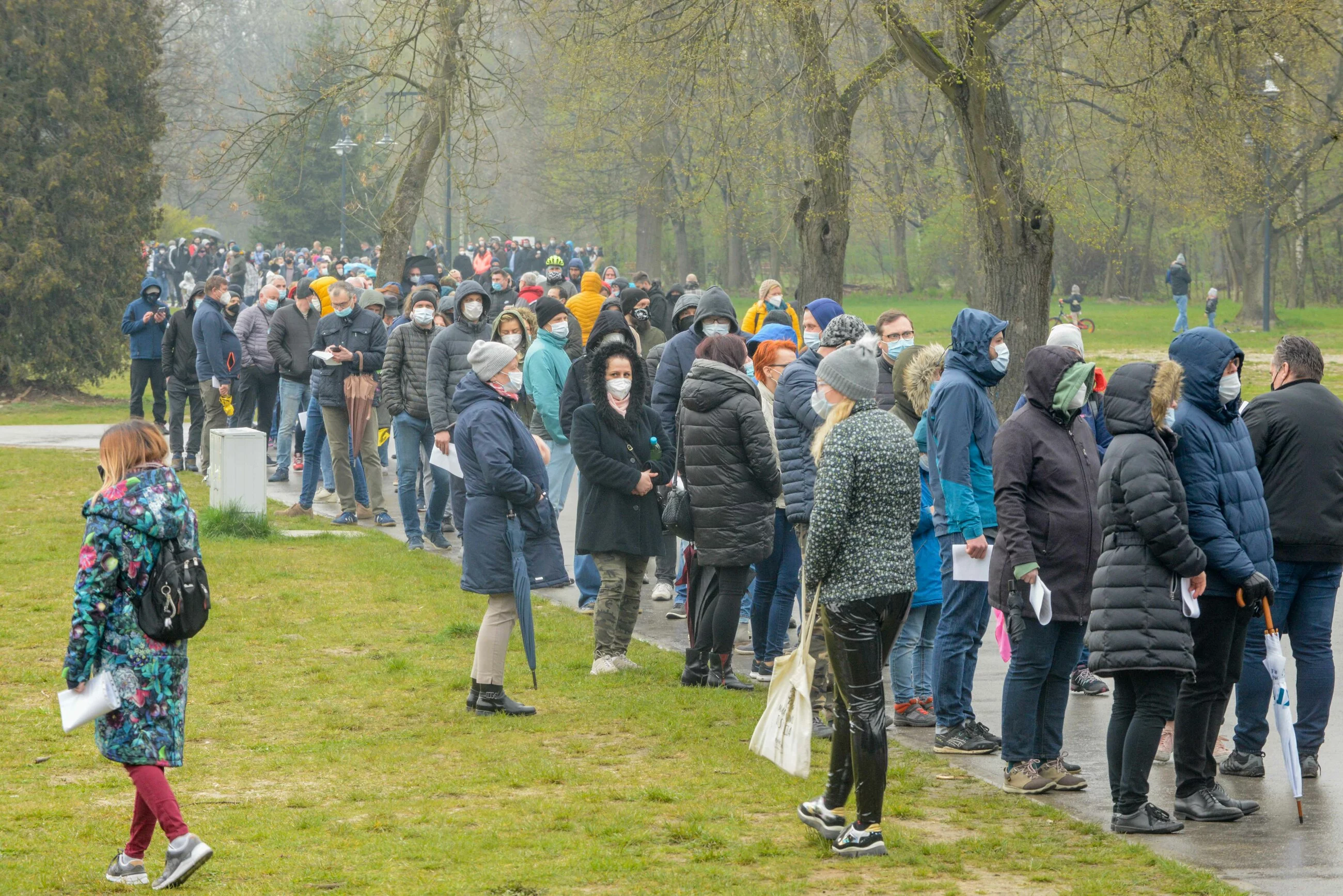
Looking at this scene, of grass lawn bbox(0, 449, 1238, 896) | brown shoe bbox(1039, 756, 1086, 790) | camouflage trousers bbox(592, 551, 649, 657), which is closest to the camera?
grass lawn bbox(0, 449, 1238, 896)

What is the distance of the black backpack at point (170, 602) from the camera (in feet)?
17.5

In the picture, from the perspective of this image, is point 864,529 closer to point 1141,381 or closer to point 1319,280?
point 1141,381

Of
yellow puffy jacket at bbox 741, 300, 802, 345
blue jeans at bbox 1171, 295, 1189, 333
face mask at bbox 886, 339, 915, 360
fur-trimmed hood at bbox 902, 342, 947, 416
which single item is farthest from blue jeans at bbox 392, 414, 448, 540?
blue jeans at bbox 1171, 295, 1189, 333

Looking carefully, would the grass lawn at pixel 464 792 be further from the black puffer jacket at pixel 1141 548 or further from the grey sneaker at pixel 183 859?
the black puffer jacket at pixel 1141 548

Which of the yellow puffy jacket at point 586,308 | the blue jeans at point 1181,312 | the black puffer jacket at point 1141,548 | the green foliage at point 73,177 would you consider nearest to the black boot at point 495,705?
the black puffer jacket at point 1141,548

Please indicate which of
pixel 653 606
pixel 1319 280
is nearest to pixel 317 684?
pixel 653 606

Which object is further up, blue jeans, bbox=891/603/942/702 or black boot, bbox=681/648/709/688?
blue jeans, bbox=891/603/942/702

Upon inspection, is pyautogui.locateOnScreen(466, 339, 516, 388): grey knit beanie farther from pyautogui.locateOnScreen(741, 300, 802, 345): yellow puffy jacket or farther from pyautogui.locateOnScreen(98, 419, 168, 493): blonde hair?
pyautogui.locateOnScreen(741, 300, 802, 345): yellow puffy jacket

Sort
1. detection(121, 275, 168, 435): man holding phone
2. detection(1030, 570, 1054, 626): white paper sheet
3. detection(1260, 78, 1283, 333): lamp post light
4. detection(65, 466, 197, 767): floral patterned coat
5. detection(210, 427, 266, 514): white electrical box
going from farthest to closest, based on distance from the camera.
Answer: detection(1260, 78, 1283, 333): lamp post light
detection(121, 275, 168, 435): man holding phone
detection(210, 427, 266, 514): white electrical box
detection(1030, 570, 1054, 626): white paper sheet
detection(65, 466, 197, 767): floral patterned coat

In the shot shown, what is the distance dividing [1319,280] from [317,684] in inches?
1951

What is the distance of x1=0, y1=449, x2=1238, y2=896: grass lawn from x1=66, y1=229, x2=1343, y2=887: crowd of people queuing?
262 millimetres

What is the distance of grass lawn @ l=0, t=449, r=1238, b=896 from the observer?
18.3ft

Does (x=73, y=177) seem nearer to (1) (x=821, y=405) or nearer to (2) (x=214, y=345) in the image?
(2) (x=214, y=345)

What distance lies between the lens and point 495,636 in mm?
7957
